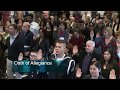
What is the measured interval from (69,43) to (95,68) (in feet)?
1.93

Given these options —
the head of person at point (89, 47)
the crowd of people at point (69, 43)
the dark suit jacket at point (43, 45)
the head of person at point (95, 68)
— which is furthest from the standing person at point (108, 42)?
the dark suit jacket at point (43, 45)

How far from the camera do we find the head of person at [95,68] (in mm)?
7090

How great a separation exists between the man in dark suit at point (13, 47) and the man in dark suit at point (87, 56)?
0.99 m

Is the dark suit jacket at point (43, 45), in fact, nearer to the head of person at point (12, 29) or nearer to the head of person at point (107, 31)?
the head of person at point (12, 29)

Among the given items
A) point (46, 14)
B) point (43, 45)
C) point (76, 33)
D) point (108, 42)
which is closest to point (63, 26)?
point (76, 33)

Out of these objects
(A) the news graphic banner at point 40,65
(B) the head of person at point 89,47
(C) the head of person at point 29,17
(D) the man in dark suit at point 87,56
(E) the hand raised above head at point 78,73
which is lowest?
(E) the hand raised above head at point 78,73

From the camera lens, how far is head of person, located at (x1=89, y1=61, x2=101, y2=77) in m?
Result: 7.09

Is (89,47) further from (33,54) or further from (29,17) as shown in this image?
(29,17)

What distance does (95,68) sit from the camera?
23.3ft

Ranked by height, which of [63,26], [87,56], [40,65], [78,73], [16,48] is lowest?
[78,73]

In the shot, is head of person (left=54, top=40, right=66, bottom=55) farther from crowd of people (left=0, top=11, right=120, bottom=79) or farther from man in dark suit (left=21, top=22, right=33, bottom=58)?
man in dark suit (left=21, top=22, right=33, bottom=58)

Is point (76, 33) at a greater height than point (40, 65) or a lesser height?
greater

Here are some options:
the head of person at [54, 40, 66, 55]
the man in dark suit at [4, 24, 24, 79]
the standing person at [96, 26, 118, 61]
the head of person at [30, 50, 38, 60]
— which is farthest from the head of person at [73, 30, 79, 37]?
the man in dark suit at [4, 24, 24, 79]
